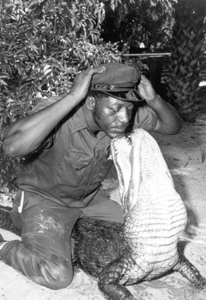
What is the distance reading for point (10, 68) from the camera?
423 centimetres

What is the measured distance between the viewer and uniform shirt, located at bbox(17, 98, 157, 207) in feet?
11.1

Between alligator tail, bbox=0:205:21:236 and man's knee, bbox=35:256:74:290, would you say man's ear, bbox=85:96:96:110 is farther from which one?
alligator tail, bbox=0:205:21:236

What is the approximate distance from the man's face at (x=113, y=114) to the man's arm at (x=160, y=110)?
0.95 ft

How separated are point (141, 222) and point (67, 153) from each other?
718mm

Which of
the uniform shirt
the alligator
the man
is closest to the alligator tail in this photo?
the man

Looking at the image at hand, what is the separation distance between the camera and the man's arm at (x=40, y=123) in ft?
9.91

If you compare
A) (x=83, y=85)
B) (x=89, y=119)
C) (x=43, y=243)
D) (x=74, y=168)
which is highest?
(x=83, y=85)

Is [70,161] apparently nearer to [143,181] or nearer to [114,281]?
[143,181]

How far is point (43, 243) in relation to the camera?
3.36 metres

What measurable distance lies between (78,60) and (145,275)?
2.28 metres

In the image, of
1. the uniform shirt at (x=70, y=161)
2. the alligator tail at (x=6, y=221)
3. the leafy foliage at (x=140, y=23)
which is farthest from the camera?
the leafy foliage at (x=140, y=23)

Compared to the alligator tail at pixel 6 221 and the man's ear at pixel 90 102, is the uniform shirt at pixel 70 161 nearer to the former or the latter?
Answer: the man's ear at pixel 90 102

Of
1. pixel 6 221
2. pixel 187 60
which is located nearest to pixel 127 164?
pixel 6 221

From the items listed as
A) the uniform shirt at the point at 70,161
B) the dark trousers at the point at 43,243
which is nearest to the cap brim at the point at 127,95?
the uniform shirt at the point at 70,161
